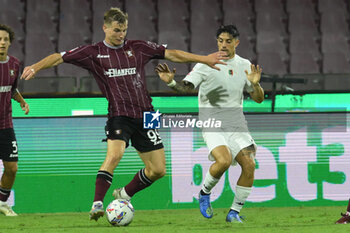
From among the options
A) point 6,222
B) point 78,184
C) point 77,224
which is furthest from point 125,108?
point 78,184

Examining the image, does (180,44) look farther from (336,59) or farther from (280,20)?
(336,59)

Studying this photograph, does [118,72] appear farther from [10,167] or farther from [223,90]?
[10,167]

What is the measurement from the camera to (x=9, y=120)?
22.5 feet

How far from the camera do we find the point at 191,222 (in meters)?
5.73

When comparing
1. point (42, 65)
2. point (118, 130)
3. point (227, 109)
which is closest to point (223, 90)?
point (227, 109)

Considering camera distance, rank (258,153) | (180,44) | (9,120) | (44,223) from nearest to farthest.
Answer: (44,223), (9,120), (258,153), (180,44)

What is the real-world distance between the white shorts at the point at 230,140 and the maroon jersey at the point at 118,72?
68 centimetres

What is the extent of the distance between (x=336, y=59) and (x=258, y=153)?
485cm

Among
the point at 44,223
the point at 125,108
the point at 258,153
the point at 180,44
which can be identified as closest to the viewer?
the point at 125,108

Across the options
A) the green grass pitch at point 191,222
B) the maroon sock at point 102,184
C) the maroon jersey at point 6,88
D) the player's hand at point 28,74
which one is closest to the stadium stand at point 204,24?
the green grass pitch at point 191,222

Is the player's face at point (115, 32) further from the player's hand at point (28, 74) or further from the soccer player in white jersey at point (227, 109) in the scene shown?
the player's hand at point (28, 74)

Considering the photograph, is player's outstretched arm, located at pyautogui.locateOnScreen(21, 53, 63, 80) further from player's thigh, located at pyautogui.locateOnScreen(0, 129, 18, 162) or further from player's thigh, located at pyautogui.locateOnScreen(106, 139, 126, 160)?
player's thigh, located at pyautogui.locateOnScreen(0, 129, 18, 162)

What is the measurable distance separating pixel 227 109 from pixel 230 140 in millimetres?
276

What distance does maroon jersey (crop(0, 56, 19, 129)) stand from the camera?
677cm
